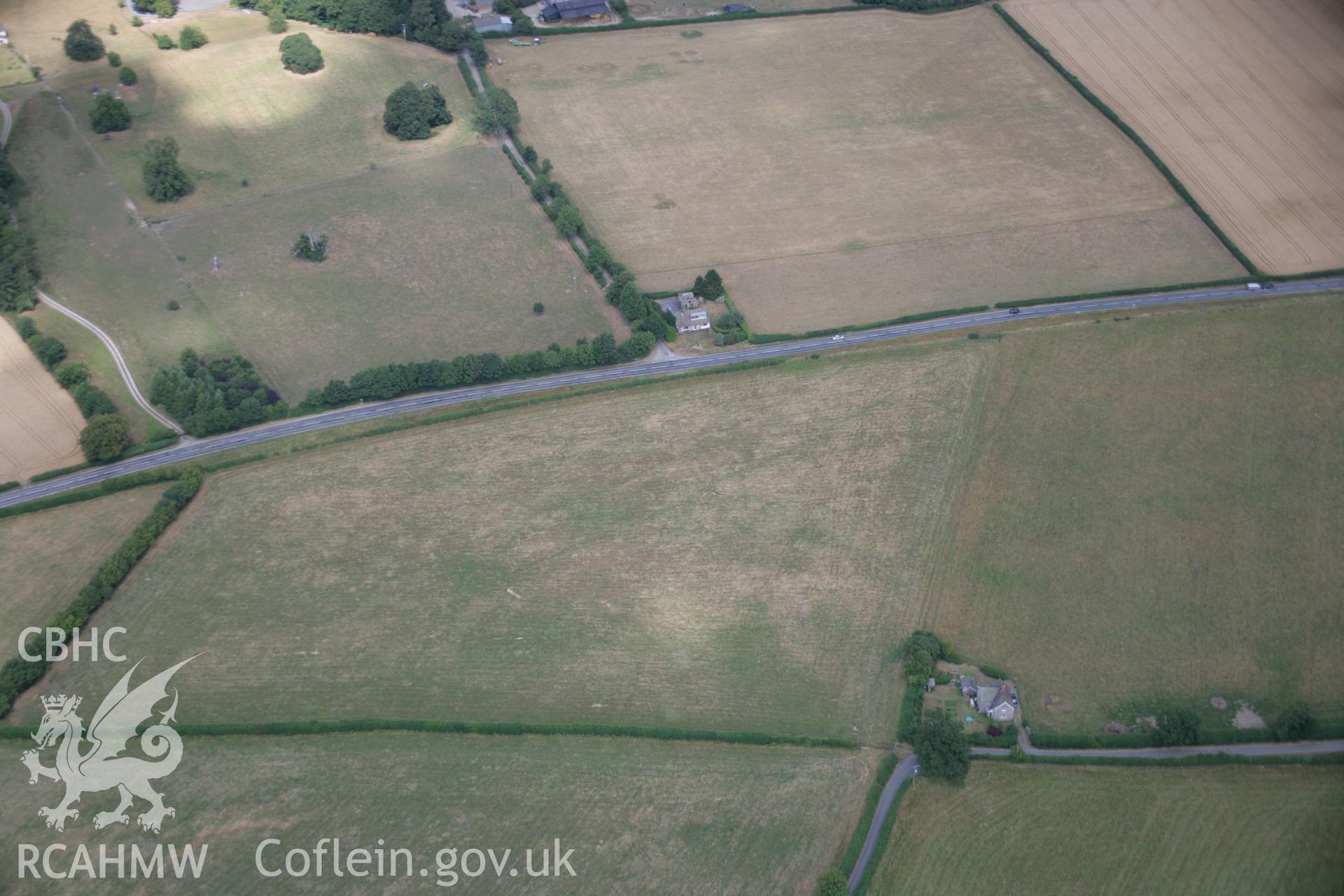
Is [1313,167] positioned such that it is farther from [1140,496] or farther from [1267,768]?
[1267,768]

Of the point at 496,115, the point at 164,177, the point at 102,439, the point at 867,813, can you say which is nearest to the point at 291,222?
the point at 164,177

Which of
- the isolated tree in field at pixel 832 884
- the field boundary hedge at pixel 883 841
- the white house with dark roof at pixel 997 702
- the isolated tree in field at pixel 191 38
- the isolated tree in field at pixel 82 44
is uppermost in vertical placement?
the isolated tree in field at pixel 82 44

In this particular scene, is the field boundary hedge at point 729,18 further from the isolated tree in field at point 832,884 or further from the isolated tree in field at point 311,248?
the isolated tree in field at point 832,884

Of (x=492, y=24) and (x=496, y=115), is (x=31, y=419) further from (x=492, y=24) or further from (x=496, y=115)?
(x=492, y=24)

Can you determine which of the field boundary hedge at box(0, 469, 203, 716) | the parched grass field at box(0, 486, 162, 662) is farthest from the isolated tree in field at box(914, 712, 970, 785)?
the parched grass field at box(0, 486, 162, 662)

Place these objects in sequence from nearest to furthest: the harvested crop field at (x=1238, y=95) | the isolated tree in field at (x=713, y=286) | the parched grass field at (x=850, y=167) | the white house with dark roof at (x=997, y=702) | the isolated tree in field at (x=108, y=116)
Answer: the white house with dark roof at (x=997, y=702) → the isolated tree in field at (x=713, y=286) → the parched grass field at (x=850, y=167) → the harvested crop field at (x=1238, y=95) → the isolated tree in field at (x=108, y=116)

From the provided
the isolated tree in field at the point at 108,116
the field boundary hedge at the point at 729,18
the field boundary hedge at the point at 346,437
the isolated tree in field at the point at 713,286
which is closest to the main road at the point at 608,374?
the field boundary hedge at the point at 346,437

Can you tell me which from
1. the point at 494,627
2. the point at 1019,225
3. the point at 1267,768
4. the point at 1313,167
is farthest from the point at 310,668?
the point at 1313,167
